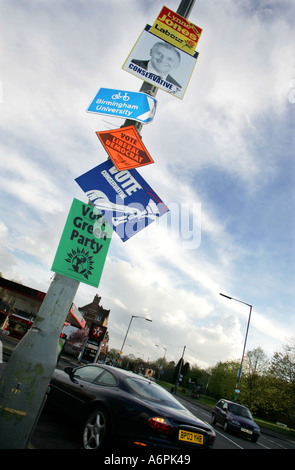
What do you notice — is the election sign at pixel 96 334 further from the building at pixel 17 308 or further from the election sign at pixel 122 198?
the election sign at pixel 122 198

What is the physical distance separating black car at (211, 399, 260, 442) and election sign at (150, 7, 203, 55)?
509 inches

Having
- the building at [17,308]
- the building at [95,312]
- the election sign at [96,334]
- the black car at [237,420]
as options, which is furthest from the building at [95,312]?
the black car at [237,420]

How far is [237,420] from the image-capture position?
36.3ft

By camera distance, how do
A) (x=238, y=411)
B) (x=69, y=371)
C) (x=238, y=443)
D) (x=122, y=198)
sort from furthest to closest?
(x=238, y=411) → (x=238, y=443) → (x=69, y=371) → (x=122, y=198)

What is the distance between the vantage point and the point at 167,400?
4016 mm

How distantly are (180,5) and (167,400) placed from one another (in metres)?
6.45

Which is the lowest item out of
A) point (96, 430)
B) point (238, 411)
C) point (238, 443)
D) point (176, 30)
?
point (238, 443)

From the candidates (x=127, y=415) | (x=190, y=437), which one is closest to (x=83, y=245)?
(x=127, y=415)

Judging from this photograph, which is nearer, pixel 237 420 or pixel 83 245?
pixel 83 245

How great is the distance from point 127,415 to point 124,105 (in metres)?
3.83

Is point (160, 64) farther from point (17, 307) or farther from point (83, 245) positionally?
point (17, 307)

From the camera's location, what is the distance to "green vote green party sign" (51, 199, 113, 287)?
2555 millimetres

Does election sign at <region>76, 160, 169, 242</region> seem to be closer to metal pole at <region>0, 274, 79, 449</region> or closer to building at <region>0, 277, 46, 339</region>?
metal pole at <region>0, 274, 79, 449</region>

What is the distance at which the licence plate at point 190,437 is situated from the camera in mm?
3232
